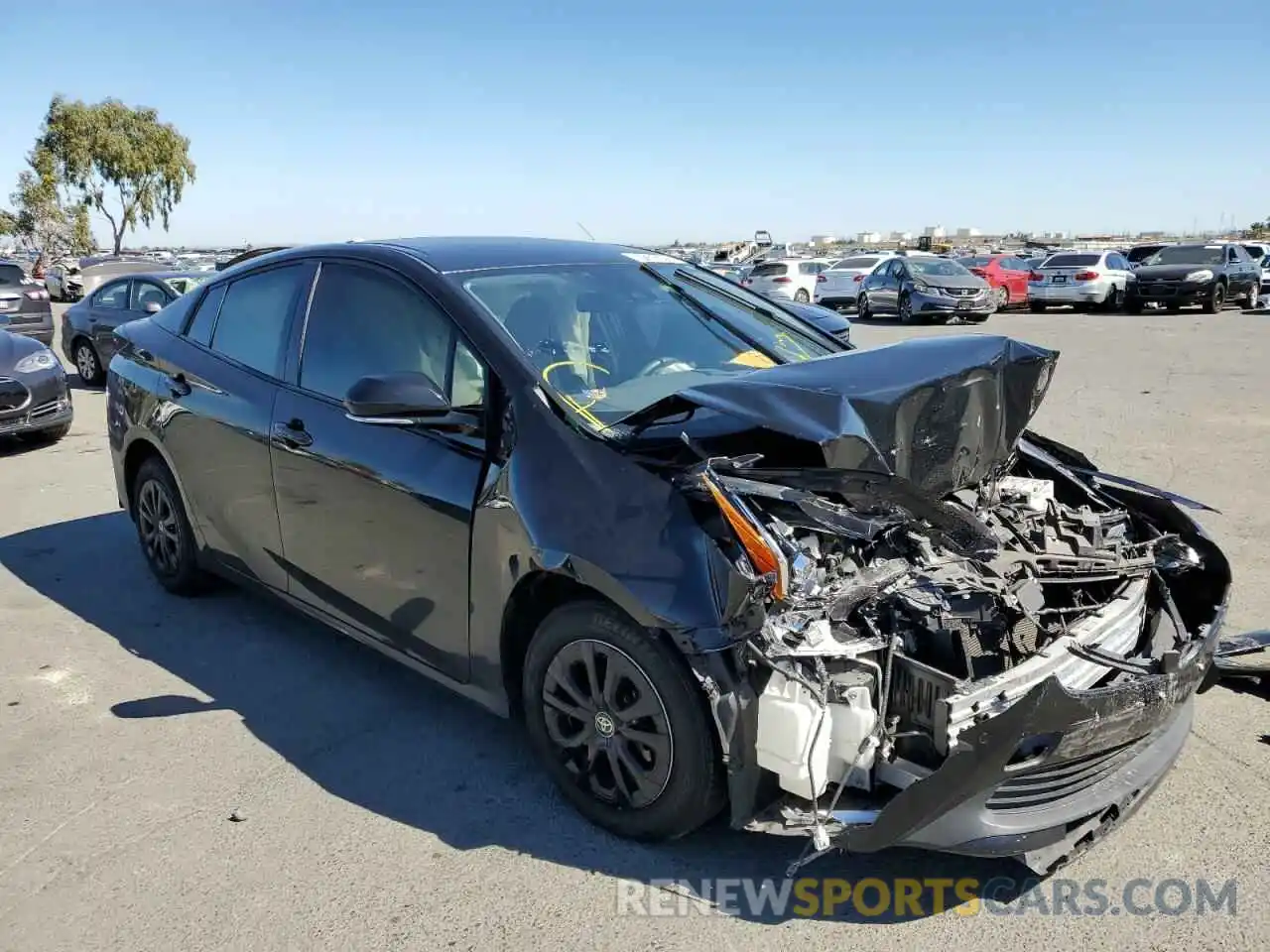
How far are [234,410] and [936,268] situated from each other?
21.3 meters

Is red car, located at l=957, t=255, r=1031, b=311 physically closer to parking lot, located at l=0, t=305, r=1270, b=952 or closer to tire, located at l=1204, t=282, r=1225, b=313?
tire, located at l=1204, t=282, r=1225, b=313

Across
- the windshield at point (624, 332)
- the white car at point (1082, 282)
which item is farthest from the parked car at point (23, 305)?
the white car at point (1082, 282)

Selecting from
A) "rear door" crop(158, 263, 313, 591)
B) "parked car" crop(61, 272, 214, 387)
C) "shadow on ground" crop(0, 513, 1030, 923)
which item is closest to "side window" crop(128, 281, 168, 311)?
"parked car" crop(61, 272, 214, 387)

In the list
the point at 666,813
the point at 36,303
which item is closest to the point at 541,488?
the point at 666,813

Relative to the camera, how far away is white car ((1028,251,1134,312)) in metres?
24.8

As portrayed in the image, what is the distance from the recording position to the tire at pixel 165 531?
495cm

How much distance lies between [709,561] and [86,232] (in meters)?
62.0

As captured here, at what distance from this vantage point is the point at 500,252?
3.92 m

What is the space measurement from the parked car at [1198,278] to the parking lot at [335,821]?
70.4 ft

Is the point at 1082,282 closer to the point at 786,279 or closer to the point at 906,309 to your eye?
the point at 906,309

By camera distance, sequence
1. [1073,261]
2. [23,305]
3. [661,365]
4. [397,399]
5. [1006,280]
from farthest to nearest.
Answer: [1006,280] < [1073,261] < [23,305] < [661,365] < [397,399]

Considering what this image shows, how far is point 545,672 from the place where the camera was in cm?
310

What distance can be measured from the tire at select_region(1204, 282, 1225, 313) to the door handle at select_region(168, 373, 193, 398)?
25059mm

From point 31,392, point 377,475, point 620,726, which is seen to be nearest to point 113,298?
point 31,392
